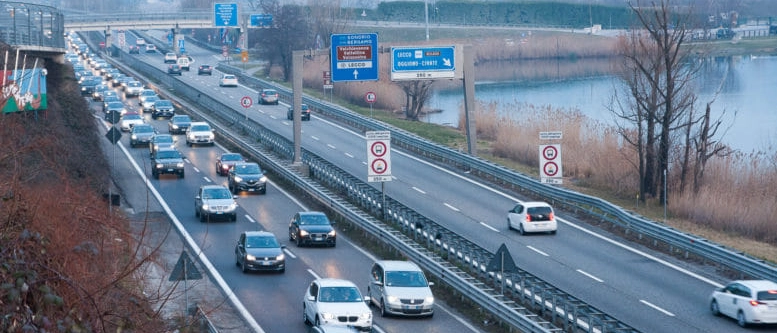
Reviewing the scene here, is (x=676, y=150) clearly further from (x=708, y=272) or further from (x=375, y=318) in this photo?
(x=375, y=318)

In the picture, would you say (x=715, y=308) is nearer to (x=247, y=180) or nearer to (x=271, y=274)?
(x=271, y=274)

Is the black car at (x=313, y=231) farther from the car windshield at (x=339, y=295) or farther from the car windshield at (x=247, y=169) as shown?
the car windshield at (x=247, y=169)

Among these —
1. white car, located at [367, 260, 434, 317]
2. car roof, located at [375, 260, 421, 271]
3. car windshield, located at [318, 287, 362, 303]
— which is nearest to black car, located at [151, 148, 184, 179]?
white car, located at [367, 260, 434, 317]

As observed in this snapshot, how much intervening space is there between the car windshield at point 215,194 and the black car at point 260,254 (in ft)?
24.2

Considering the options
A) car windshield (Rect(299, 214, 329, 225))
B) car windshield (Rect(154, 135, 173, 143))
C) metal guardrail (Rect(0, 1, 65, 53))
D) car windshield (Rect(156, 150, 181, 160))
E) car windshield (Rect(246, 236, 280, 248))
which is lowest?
car windshield (Rect(246, 236, 280, 248))

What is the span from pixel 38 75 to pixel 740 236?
2426cm

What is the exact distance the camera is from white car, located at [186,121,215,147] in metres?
55.6

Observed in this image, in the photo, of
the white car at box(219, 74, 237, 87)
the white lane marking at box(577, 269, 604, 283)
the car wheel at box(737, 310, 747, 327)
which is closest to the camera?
the car wheel at box(737, 310, 747, 327)

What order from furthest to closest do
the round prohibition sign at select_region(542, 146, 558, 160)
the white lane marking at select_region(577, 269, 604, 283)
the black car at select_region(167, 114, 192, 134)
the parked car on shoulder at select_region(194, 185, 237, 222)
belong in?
1. the black car at select_region(167, 114, 192, 134)
2. the parked car on shoulder at select_region(194, 185, 237, 222)
3. the round prohibition sign at select_region(542, 146, 558, 160)
4. the white lane marking at select_region(577, 269, 604, 283)

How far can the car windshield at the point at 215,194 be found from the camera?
3691cm

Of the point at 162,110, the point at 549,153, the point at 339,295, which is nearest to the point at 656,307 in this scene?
the point at 339,295

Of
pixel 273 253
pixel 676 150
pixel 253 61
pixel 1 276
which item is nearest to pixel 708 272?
pixel 273 253

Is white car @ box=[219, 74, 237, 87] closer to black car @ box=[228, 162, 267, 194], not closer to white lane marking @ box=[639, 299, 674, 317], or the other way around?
black car @ box=[228, 162, 267, 194]

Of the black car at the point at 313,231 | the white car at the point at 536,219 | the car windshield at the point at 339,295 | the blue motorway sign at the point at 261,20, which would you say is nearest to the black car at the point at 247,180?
the black car at the point at 313,231
